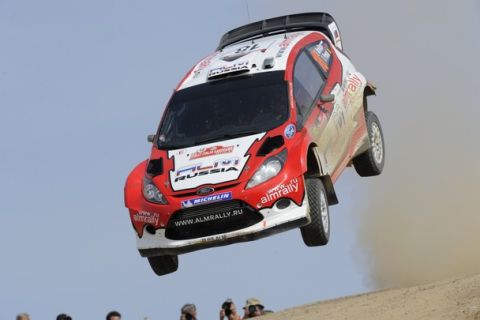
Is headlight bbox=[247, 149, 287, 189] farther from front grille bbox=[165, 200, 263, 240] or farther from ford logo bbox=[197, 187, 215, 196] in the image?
ford logo bbox=[197, 187, 215, 196]

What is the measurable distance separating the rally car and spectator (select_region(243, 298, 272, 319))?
1.29 metres

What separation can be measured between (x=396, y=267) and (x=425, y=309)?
241 inches

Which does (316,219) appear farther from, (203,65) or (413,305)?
(203,65)

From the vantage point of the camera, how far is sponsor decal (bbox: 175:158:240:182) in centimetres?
1825

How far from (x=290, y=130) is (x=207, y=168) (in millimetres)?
938

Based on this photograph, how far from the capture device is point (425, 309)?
56.4 feet

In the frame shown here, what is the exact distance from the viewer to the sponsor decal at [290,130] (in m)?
18.5

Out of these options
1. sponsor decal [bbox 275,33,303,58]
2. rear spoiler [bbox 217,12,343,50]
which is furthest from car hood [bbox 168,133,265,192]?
rear spoiler [bbox 217,12,343,50]

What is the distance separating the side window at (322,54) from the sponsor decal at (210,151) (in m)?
2.07

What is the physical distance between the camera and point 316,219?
60.5ft

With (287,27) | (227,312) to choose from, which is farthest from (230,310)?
(287,27)

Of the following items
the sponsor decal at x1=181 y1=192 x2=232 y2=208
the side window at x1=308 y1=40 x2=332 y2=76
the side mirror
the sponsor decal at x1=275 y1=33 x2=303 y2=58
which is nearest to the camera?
the sponsor decal at x1=181 y1=192 x2=232 y2=208

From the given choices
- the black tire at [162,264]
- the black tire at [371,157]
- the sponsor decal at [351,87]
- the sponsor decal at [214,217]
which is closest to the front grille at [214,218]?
the sponsor decal at [214,217]

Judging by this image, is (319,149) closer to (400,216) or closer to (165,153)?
(165,153)
